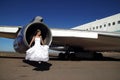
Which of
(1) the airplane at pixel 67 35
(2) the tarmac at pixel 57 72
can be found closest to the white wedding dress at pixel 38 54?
(2) the tarmac at pixel 57 72

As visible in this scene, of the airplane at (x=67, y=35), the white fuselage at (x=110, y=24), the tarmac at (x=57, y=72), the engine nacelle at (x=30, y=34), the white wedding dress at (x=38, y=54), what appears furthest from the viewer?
the white fuselage at (x=110, y=24)

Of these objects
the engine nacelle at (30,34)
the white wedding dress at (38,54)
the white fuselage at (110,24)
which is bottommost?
the white wedding dress at (38,54)

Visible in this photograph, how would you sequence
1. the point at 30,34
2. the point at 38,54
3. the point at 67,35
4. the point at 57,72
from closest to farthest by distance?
the point at 57,72
the point at 38,54
the point at 30,34
the point at 67,35

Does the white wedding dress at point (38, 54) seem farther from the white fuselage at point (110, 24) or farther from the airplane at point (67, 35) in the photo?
the white fuselage at point (110, 24)

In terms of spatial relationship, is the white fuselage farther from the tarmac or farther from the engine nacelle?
the tarmac

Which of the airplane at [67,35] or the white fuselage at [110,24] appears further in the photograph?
the white fuselage at [110,24]

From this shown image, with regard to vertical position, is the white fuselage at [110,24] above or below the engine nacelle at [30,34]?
above

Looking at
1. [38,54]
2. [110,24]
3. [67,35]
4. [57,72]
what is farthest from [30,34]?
[110,24]

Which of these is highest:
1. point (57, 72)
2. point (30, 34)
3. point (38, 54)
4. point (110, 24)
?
point (110, 24)

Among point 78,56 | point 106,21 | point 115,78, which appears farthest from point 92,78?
point 106,21

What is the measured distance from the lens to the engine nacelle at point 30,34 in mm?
7453

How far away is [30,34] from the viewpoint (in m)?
8.21

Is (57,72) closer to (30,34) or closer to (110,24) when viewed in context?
(30,34)

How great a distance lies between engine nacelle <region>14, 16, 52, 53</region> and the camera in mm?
7453
